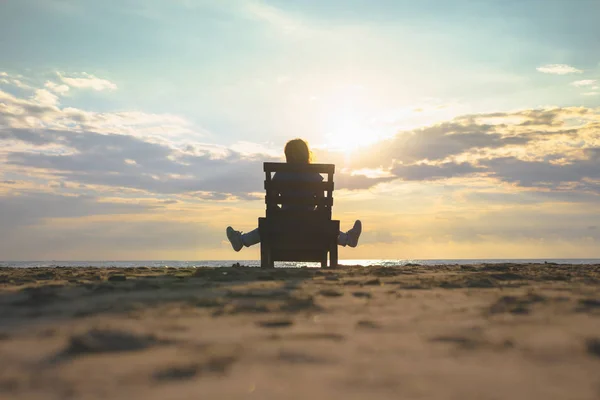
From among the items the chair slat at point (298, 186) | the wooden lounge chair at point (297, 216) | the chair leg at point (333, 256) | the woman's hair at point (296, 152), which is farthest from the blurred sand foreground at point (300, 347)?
the woman's hair at point (296, 152)

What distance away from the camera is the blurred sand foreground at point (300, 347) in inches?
66.3

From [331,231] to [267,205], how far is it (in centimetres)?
119

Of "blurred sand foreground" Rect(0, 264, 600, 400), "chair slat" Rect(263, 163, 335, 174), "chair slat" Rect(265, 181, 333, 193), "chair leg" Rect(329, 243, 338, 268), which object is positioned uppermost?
"chair slat" Rect(263, 163, 335, 174)

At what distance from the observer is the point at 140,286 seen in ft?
15.8

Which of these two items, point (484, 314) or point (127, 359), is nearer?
point (127, 359)

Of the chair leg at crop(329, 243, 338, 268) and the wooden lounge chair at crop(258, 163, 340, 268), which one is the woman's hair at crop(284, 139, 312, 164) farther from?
the chair leg at crop(329, 243, 338, 268)

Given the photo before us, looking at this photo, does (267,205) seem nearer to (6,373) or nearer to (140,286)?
(140,286)

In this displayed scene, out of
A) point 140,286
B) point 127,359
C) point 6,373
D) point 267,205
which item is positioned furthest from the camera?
point 267,205

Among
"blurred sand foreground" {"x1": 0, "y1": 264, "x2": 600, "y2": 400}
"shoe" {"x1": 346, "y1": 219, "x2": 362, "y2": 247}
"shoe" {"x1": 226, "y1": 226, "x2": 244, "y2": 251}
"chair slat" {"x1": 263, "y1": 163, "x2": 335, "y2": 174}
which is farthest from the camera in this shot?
"shoe" {"x1": 346, "y1": 219, "x2": 362, "y2": 247}

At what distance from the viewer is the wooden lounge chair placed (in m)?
8.77

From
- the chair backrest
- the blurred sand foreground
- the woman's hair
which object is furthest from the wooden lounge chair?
the blurred sand foreground

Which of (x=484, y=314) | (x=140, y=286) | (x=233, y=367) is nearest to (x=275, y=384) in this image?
(x=233, y=367)

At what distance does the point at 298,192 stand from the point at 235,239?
1.39 m

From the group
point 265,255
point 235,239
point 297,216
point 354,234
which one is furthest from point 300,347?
point 354,234
